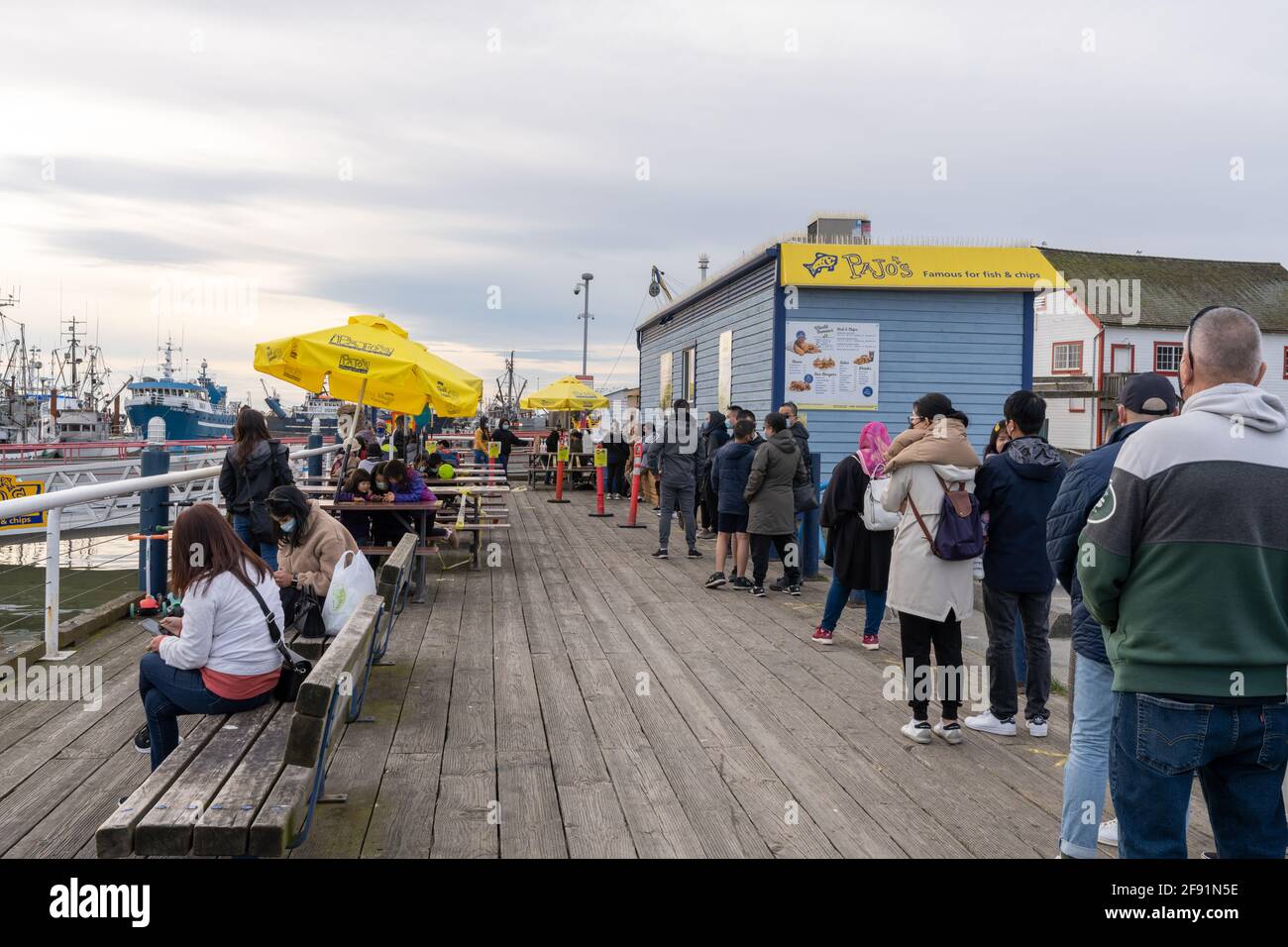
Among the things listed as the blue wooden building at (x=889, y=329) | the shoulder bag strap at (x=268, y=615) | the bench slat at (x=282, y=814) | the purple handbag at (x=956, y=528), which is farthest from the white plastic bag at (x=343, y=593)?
the blue wooden building at (x=889, y=329)

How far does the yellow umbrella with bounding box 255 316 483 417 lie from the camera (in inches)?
392

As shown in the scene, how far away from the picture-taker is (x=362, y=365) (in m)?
Answer: 10.1

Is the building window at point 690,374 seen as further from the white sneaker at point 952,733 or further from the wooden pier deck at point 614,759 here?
the white sneaker at point 952,733

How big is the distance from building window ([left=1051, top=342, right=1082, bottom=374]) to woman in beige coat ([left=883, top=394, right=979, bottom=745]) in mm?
37413

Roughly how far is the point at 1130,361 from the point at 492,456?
27687 millimetres

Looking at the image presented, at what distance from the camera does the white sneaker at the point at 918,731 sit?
5301mm

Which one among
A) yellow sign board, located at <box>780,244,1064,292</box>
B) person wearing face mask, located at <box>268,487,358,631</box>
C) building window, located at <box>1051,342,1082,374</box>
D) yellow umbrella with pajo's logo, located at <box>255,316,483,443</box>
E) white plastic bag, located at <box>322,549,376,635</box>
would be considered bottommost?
white plastic bag, located at <box>322,549,376,635</box>

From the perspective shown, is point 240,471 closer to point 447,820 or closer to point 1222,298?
point 447,820

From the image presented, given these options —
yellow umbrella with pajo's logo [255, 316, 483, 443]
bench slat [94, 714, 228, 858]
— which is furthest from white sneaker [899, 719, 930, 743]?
yellow umbrella with pajo's logo [255, 316, 483, 443]

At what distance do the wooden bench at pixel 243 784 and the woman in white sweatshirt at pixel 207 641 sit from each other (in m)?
0.12

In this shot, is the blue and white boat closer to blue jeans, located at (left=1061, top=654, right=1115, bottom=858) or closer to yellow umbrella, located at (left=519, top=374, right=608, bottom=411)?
yellow umbrella, located at (left=519, top=374, right=608, bottom=411)

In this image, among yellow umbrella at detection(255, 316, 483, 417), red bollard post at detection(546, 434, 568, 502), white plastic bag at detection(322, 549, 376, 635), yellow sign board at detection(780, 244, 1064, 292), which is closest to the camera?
white plastic bag at detection(322, 549, 376, 635)

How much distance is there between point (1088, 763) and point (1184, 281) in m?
45.9

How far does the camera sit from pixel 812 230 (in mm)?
13469
